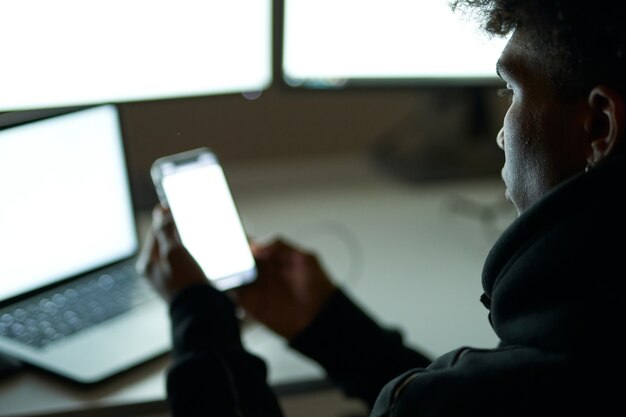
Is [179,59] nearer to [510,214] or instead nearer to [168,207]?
[168,207]

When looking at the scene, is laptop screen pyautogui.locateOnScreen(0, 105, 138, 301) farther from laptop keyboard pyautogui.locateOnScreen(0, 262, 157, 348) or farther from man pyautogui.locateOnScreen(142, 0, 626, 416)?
man pyautogui.locateOnScreen(142, 0, 626, 416)

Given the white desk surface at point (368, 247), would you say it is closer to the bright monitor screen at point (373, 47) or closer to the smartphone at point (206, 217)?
the smartphone at point (206, 217)

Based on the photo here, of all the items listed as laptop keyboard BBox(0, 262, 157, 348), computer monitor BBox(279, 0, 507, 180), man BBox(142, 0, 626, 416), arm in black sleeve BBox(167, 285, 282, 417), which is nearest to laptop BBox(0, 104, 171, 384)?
laptop keyboard BBox(0, 262, 157, 348)

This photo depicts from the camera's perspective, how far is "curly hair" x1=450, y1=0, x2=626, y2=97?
1.75 feet

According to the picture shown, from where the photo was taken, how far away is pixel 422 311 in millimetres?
1018

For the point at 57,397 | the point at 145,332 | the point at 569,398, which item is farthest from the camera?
the point at 145,332

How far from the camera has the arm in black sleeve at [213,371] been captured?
0.76 m

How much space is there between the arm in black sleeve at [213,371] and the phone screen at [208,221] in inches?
5.4

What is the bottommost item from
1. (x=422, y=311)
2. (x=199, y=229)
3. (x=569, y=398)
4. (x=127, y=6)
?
(x=422, y=311)

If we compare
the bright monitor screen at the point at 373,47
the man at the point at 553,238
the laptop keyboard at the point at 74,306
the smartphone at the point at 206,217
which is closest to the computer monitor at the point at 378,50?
the bright monitor screen at the point at 373,47

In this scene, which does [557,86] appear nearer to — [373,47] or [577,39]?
[577,39]

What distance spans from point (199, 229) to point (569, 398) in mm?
546

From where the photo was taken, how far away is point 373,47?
46.9 inches

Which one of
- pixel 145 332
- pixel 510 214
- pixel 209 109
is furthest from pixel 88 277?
pixel 510 214
